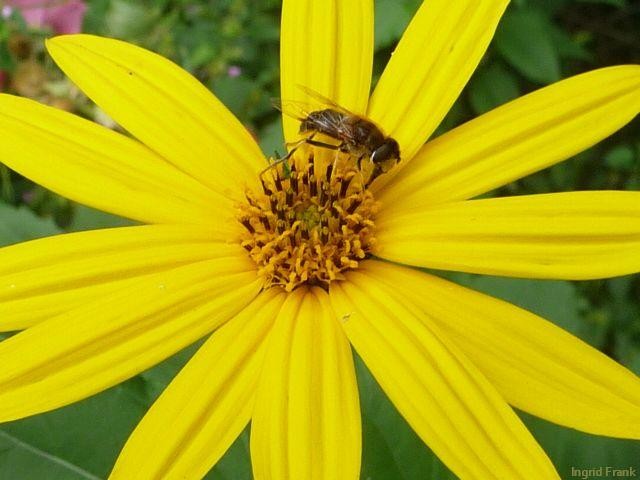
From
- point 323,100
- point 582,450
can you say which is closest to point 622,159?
point 582,450

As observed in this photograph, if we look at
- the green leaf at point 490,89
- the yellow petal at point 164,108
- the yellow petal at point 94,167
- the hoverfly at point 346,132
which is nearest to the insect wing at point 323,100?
the hoverfly at point 346,132

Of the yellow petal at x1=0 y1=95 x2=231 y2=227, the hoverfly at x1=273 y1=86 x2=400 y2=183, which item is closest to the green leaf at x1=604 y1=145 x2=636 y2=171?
the hoverfly at x1=273 y1=86 x2=400 y2=183

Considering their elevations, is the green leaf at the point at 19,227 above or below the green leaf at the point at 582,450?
above

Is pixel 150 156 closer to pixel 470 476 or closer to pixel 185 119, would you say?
pixel 185 119

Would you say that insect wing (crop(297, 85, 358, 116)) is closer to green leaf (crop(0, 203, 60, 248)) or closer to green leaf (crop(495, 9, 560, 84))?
green leaf (crop(0, 203, 60, 248))

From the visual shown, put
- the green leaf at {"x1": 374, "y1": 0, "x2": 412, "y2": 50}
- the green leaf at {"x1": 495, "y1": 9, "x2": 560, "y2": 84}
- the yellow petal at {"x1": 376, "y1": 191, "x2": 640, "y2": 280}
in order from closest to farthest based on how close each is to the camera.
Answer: the yellow petal at {"x1": 376, "y1": 191, "x2": 640, "y2": 280}, the green leaf at {"x1": 374, "y1": 0, "x2": 412, "y2": 50}, the green leaf at {"x1": 495, "y1": 9, "x2": 560, "y2": 84}

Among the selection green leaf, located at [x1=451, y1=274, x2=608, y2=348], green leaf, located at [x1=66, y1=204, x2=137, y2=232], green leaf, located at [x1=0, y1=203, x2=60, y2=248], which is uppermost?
green leaf, located at [x1=66, y1=204, x2=137, y2=232]

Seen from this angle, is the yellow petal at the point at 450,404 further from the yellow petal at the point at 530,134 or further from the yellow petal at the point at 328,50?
the yellow petal at the point at 328,50

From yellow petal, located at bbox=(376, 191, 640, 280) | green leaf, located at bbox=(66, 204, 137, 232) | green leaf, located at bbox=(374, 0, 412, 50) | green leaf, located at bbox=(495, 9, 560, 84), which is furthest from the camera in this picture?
green leaf, located at bbox=(495, 9, 560, 84)
